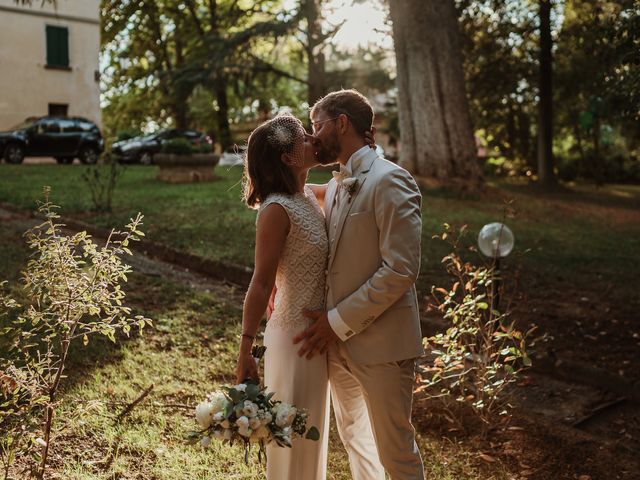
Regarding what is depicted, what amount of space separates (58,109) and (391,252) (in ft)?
87.1

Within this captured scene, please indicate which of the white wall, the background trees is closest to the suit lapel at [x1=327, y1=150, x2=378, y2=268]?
the background trees

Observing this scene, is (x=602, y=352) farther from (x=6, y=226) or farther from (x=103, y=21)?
(x=103, y=21)

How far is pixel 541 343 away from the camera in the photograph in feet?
20.5

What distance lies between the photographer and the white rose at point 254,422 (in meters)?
2.46

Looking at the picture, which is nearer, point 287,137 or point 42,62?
point 287,137

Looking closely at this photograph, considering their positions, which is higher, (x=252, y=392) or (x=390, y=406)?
(x=252, y=392)

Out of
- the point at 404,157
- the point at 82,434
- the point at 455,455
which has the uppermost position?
the point at 404,157

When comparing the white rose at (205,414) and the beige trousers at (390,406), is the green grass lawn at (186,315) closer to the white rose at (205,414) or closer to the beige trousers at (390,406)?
the white rose at (205,414)

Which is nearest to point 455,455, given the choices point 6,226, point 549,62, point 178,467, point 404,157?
point 178,467

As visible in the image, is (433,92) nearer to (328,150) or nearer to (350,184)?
(328,150)

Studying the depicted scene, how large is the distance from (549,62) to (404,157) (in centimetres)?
899

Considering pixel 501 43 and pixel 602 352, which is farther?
pixel 501 43

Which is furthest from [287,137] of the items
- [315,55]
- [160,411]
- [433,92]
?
[315,55]

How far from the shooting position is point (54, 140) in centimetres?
2242
